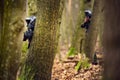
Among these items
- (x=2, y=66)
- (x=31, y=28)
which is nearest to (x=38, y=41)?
(x=31, y=28)

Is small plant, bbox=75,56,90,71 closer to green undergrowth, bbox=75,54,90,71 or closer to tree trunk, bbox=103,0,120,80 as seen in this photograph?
green undergrowth, bbox=75,54,90,71

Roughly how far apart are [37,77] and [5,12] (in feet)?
11.3

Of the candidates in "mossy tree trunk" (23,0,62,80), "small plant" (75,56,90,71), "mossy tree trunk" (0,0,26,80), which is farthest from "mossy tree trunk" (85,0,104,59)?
"mossy tree trunk" (0,0,26,80)

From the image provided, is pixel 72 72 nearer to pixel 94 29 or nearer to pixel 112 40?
pixel 94 29

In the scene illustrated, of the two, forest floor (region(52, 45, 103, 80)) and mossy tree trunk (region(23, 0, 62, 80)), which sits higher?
mossy tree trunk (region(23, 0, 62, 80))

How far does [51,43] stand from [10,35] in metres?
2.97

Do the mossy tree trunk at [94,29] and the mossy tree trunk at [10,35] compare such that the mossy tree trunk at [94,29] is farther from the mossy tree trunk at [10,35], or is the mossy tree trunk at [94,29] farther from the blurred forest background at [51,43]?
the mossy tree trunk at [10,35]

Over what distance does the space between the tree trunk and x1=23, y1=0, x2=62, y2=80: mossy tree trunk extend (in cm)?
676

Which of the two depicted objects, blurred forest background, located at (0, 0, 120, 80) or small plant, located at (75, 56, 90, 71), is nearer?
blurred forest background, located at (0, 0, 120, 80)

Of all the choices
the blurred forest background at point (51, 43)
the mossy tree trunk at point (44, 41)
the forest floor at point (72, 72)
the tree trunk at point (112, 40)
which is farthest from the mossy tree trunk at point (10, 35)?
the forest floor at point (72, 72)

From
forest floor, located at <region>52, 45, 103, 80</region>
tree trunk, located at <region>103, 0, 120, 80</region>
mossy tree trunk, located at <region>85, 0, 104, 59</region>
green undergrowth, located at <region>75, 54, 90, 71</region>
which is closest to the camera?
tree trunk, located at <region>103, 0, 120, 80</region>

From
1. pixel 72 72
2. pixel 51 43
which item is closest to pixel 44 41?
pixel 51 43

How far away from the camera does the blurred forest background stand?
2725mm

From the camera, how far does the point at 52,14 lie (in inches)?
374
